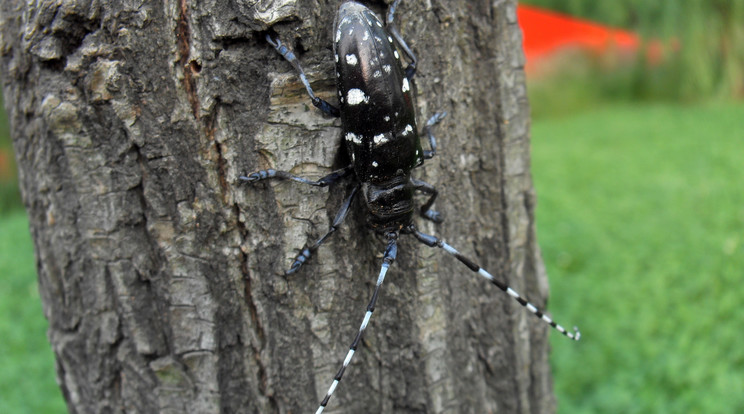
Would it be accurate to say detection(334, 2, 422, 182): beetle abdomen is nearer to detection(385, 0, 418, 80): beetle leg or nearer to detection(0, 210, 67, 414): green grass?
detection(385, 0, 418, 80): beetle leg

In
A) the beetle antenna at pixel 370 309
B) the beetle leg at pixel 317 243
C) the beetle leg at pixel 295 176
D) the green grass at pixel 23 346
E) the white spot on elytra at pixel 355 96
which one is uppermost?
the white spot on elytra at pixel 355 96

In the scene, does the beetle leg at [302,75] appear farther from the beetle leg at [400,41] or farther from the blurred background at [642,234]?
the blurred background at [642,234]

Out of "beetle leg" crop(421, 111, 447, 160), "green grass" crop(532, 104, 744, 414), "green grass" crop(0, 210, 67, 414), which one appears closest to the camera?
"beetle leg" crop(421, 111, 447, 160)

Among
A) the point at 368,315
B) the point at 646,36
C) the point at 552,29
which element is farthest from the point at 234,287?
the point at 552,29

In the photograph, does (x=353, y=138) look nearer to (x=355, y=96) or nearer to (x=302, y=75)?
(x=355, y=96)

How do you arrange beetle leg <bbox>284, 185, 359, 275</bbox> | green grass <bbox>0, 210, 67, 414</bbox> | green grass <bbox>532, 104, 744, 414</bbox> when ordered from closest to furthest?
beetle leg <bbox>284, 185, 359, 275</bbox>
green grass <bbox>532, 104, 744, 414</bbox>
green grass <bbox>0, 210, 67, 414</bbox>

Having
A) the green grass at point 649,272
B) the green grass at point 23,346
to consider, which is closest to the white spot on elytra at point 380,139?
the green grass at point 649,272

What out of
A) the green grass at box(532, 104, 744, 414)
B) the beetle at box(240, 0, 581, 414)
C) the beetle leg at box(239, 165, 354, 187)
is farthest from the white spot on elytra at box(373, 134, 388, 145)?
the green grass at box(532, 104, 744, 414)
